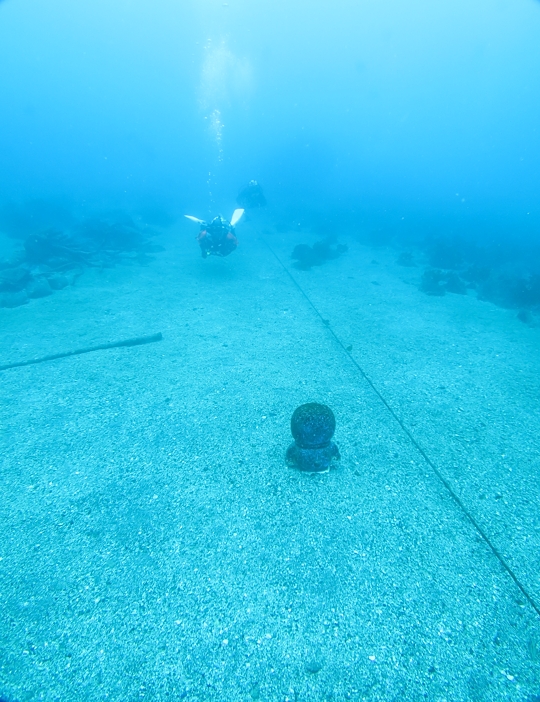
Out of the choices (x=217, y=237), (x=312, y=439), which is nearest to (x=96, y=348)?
(x=312, y=439)

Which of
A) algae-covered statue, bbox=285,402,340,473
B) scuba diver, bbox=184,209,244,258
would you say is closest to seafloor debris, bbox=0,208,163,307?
scuba diver, bbox=184,209,244,258

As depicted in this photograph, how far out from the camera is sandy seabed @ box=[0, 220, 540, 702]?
3.03 meters

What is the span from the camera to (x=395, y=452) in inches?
206

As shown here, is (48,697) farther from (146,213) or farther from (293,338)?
(146,213)

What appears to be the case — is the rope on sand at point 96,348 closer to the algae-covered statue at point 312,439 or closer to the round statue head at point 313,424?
the algae-covered statue at point 312,439

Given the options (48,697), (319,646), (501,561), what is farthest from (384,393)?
(48,697)

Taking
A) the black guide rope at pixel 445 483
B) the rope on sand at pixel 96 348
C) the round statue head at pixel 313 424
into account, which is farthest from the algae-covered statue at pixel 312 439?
the rope on sand at pixel 96 348

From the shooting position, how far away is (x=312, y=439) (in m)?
4.57

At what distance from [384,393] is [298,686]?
4.73 m

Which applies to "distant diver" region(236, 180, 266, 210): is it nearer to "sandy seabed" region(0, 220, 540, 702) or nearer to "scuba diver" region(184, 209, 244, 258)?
"scuba diver" region(184, 209, 244, 258)

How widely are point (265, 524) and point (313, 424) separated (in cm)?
143

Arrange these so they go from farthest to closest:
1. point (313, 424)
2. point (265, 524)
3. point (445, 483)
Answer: point (445, 483) → point (313, 424) → point (265, 524)

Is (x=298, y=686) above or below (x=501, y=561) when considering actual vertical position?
below

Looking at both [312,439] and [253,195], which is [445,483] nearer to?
[312,439]
